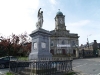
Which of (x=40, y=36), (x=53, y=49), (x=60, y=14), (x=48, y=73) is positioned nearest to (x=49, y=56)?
(x=40, y=36)

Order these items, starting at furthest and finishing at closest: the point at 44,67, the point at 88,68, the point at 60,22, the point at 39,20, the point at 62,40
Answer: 1. the point at 60,22
2. the point at 62,40
3. the point at 88,68
4. the point at 39,20
5. the point at 44,67

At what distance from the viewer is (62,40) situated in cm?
6488

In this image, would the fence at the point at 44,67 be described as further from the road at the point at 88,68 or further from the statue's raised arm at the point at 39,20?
the statue's raised arm at the point at 39,20

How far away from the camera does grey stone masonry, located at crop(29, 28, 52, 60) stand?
13552mm

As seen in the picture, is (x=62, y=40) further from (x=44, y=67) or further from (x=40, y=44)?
(x=44, y=67)

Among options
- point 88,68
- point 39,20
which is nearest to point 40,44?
point 39,20

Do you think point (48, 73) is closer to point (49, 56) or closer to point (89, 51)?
point (49, 56)

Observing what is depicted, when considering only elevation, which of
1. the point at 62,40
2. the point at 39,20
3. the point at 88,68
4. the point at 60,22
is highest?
the point at 60,22

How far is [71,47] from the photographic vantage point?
216 feet

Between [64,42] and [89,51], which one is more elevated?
[64,42]

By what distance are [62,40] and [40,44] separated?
51.6 meters

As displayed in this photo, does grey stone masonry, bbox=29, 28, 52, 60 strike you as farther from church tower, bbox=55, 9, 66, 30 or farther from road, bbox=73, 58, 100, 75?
church tower, bbox=55, 9, 66, 30

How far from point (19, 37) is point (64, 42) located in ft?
85.0

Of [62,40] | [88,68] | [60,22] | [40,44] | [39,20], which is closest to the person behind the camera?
[40,44]
